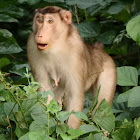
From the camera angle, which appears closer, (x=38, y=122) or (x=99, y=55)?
(x=38, y=122)

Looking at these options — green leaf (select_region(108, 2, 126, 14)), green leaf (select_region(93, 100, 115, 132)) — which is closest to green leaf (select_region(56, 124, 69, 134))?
green leaf (select_region(93, 100, 115, 132))

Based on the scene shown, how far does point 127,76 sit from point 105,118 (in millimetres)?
983

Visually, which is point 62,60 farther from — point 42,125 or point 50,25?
point 42,125

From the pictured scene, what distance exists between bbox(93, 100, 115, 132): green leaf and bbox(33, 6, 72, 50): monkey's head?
3.03ft

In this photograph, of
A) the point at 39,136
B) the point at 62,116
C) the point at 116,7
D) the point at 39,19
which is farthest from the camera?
the point at 116,7

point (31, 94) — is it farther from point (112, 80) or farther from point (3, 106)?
point (112, 80)

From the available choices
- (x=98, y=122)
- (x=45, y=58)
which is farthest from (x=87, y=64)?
(x=98, y=122)

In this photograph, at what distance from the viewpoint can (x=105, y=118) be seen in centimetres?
403

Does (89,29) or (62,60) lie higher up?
(62,60)

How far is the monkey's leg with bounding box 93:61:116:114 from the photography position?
5773 millimetres

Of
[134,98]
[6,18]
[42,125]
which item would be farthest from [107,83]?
[42,125]

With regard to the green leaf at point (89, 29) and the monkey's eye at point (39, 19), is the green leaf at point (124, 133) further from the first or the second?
the green leaf at point (89, 29)

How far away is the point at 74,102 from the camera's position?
16.5 feet

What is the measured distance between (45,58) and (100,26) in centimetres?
206
